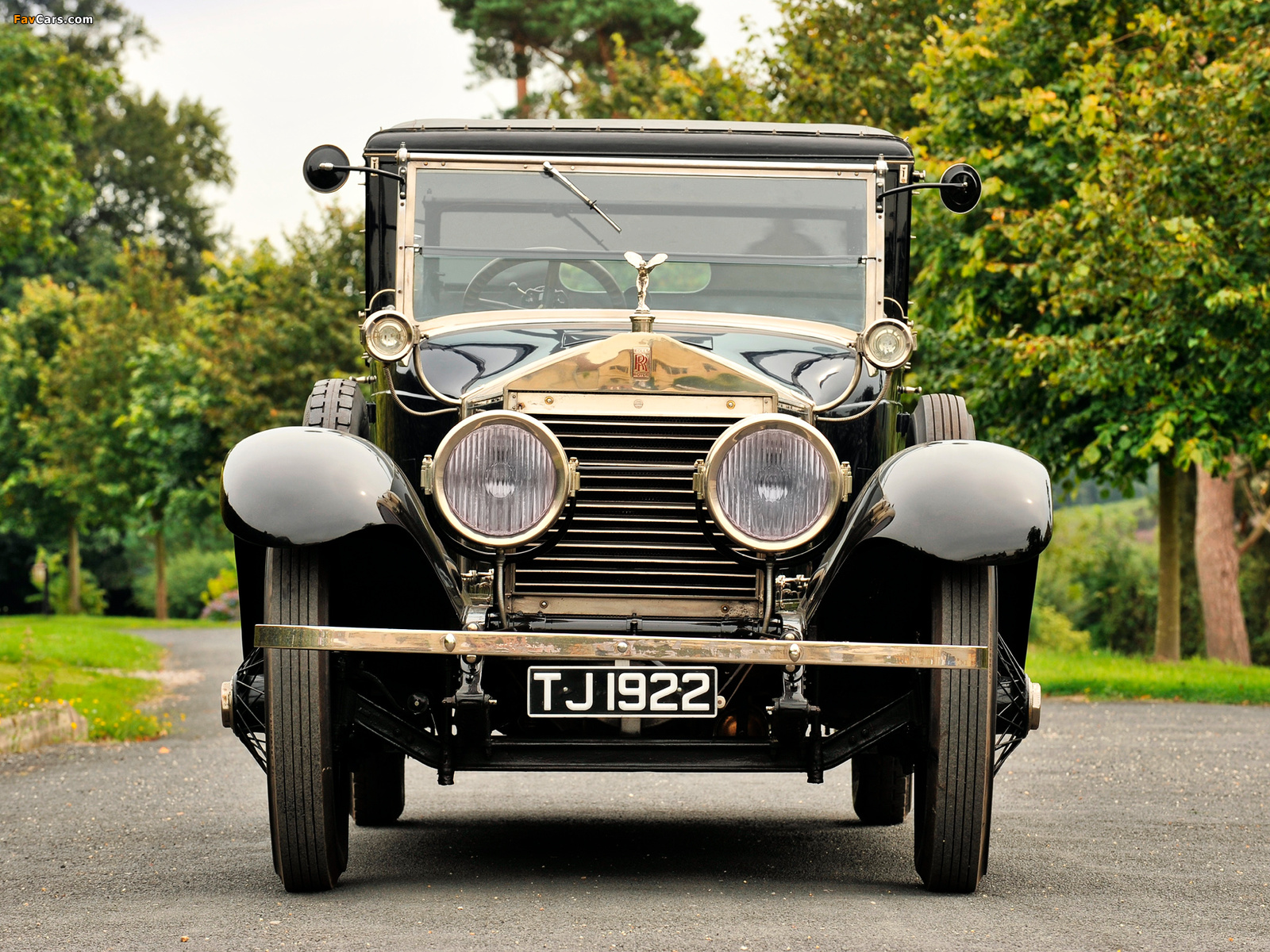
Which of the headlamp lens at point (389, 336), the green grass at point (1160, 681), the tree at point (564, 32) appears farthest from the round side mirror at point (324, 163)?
the tree at point (564, 32)

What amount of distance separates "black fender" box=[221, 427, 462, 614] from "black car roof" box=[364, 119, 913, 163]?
5.91 feet

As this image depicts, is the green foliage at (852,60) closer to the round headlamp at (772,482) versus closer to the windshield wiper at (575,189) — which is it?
the windshield wiper at (575,189)

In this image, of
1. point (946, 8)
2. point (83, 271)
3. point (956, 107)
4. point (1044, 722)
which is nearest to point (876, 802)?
point (1044, 722)

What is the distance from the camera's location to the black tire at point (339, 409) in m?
5.79

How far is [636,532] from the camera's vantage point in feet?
17.1

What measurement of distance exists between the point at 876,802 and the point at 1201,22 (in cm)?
1098

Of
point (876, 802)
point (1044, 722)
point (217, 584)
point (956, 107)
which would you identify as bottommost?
point (217, 584)

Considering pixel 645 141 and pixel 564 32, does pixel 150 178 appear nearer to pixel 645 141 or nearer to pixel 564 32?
pixel 564 32

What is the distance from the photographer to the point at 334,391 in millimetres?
5988

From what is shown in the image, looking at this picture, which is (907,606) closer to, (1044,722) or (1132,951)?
(1132,951)

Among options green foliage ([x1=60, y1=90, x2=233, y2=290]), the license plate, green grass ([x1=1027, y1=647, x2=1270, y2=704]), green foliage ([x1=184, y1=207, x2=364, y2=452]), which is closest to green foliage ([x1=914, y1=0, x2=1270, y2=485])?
green grass ([x1=1027, y1=647, x2=1270, y2=704])

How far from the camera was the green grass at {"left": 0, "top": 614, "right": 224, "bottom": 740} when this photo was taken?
1154 centimetres

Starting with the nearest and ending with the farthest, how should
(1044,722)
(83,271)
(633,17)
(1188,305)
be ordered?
(1044,722), (1188,305), (633,17), (83,271)

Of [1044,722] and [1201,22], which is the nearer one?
[1044,722]
